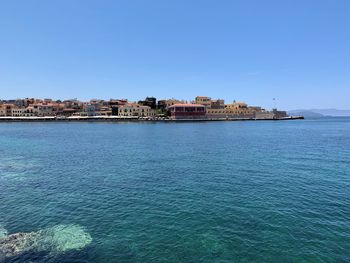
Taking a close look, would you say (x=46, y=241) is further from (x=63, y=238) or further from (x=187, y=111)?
(x=187, y=111)

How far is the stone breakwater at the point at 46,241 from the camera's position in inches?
603

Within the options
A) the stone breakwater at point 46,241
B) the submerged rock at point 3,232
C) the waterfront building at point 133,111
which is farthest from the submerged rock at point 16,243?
the waterfront building at point 133,111

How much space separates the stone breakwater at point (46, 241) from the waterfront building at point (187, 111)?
169 metres

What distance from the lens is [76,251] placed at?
15.3 meters

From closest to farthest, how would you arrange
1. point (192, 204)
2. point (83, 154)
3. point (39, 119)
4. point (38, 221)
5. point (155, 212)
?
point (38, 221), point (155, 212), point (192, 204), point (83, 154), point (39, 119)

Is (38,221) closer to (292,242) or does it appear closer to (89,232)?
(89,232)

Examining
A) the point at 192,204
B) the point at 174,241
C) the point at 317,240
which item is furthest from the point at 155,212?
the point at 317,240

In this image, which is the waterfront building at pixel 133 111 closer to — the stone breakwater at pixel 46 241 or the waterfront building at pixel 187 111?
the waterfront building at pixel 187 111

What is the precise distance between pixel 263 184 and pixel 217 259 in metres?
15.5

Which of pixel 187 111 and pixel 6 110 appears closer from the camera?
pixel 187 111

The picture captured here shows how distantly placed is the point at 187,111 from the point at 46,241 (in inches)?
6848

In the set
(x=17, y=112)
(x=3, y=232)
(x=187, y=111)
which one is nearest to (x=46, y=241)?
(x=3, y=232)

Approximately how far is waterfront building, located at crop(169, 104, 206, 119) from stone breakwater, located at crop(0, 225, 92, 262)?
16855 centimetres

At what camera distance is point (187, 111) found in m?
188
